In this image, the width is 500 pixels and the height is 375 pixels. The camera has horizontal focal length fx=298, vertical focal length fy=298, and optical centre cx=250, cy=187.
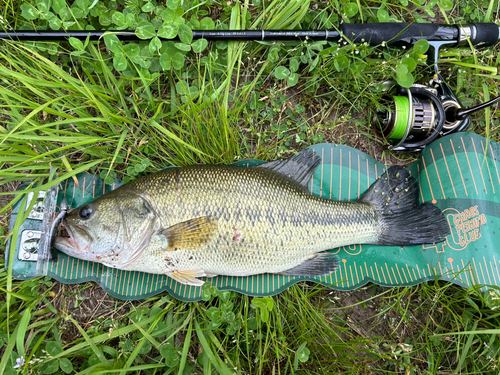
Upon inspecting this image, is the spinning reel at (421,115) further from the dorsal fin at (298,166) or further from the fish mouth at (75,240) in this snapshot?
the fish mouth at (75,240)

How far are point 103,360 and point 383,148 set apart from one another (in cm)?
305

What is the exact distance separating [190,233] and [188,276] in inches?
16.2

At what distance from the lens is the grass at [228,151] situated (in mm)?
2395

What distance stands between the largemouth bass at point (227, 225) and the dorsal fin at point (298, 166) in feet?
0.04

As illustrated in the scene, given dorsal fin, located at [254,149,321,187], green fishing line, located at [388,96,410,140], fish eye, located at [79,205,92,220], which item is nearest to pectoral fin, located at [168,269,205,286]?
fish eye, located at [79,205,92,220]

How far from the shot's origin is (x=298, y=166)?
267 cm

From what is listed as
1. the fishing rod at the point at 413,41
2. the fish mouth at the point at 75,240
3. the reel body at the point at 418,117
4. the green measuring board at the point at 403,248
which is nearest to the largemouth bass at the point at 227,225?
the fish mouth at the point at 75,240

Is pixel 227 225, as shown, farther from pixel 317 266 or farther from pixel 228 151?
pixel 317 266

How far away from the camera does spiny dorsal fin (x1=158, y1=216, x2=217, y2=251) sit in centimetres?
225

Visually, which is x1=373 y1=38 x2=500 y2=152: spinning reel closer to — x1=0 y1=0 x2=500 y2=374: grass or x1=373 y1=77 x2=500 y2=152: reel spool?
x1=373 y1=77 x2=500 y2=152: reel spool

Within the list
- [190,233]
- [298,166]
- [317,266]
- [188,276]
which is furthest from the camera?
[298,166]

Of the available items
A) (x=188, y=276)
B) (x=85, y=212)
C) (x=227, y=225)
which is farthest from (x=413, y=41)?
(x=85, y=212)

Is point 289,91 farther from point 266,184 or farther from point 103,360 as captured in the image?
point 103,360

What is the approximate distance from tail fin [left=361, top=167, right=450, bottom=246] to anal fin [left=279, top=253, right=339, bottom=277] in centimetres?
45
